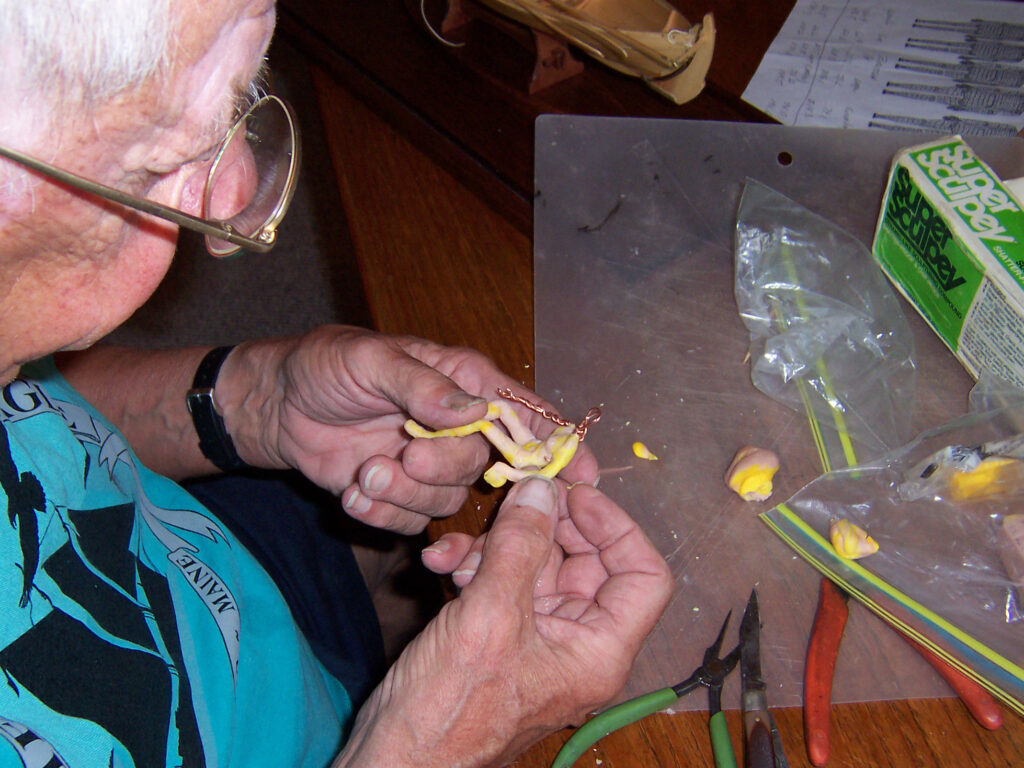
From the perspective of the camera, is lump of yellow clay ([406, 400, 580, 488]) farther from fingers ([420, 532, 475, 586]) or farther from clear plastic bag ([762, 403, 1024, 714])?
clear plastic bag ([762, 403, 1024, 714])

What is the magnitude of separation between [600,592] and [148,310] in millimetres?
1335

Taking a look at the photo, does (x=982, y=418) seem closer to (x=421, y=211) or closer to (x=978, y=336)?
(x=978, y=336)

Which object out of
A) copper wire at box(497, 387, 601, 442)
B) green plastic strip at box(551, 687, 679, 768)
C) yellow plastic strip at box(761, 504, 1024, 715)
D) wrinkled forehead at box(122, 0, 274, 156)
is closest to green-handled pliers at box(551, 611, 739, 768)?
green plastic strip at box(551, 687, 679, 768)

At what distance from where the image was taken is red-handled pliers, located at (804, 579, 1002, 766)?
0.60m

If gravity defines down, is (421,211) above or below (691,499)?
above

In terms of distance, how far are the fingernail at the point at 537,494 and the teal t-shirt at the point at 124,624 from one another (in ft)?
0.82

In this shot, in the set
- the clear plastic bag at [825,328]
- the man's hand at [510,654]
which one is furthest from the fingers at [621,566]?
the clear plastic bag at [825,328]

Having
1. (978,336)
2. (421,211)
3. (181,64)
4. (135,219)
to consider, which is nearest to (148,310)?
(421,211)

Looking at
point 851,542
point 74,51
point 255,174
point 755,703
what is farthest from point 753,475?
point 74,51

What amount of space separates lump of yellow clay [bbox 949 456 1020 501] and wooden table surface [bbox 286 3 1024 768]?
0.18 metres

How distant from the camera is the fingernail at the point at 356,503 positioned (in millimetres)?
713

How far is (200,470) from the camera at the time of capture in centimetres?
84

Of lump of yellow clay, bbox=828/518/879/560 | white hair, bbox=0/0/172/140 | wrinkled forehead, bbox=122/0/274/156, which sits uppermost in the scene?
white hair, bbox=0/0/172/140

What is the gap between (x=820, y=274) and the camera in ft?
2.70
